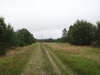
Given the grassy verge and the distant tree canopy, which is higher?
the distant tree canopy

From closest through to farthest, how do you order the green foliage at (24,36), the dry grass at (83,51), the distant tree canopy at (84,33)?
the dry grass at (83,51), the distant tree canopy at (84,33), the green foliage at (24,36)

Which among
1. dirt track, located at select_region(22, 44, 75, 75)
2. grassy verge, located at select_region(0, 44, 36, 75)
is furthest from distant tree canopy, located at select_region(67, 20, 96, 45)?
dirt track, located at select_region(22, 44, 75, 75)

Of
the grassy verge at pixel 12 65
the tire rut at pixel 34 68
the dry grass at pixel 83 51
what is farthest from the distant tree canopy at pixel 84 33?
the tire rut at pixel 34 68

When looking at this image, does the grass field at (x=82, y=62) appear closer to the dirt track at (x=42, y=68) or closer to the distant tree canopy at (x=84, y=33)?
the dirt track at (x=42, y=68)

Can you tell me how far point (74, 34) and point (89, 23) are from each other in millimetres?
7319

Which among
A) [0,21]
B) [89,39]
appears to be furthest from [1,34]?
[89,39]

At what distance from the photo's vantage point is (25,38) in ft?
190

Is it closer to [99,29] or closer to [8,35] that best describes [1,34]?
[8,35]

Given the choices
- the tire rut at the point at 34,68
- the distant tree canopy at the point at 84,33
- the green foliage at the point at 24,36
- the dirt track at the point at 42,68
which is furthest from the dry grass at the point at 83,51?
the green foliage at the point at 24,36

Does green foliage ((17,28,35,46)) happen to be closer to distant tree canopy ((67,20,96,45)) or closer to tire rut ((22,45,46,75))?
distant tree canopy ((67,20,96,45))

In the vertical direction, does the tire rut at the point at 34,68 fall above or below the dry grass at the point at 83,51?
below

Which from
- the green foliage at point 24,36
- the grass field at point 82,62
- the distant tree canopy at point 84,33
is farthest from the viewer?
the green foliage at point 24,36

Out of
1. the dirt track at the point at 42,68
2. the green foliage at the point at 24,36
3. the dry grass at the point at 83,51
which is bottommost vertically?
the dirt track at the point at 42,68

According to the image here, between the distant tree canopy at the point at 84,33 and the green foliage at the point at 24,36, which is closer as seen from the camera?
the distant tree canopy at the point at 84,33
